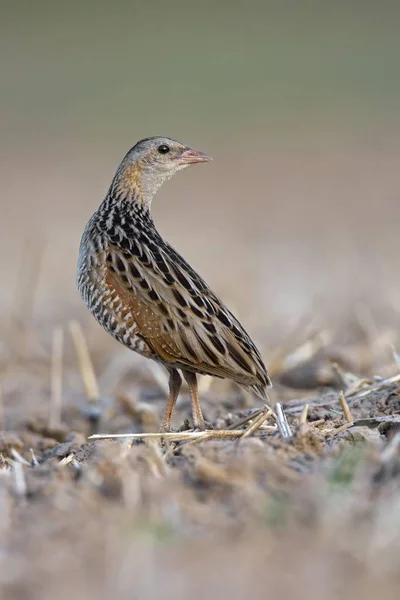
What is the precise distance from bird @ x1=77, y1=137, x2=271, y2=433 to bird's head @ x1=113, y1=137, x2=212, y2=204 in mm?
599

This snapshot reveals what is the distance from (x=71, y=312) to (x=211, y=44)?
30091 millimetres

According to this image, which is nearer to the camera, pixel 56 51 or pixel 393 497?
pixel 393 497

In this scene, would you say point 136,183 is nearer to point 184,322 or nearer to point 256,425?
point 184,322

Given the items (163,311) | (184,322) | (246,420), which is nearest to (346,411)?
(246,420)

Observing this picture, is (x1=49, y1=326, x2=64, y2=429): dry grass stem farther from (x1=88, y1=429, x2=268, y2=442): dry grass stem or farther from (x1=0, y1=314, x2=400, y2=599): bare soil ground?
(x1=88, y1=429, x2=268, y2=442): dry grass stem

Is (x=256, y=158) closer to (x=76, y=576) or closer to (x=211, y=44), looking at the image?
(x=211, y=44)

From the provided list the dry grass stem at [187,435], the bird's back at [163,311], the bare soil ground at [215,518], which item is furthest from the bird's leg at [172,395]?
the dry grass stem at [187,435]

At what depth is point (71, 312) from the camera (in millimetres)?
10797

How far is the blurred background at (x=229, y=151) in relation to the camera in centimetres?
1249

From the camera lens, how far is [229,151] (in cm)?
2464

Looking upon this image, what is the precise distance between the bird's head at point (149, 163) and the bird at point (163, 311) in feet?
1.97

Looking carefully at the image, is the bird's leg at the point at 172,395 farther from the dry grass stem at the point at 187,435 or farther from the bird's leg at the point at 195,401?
the dry grass stem at the point at 187,435

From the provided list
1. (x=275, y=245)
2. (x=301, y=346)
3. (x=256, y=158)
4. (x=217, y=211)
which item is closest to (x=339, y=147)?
(x=256, y=158)

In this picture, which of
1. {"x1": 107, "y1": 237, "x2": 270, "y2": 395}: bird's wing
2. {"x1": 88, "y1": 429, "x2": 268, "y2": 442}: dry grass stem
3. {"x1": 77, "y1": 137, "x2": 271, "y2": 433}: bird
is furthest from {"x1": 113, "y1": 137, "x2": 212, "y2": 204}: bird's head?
{"x1": 88, "y1": 429, "x2": 268, "y2": 442}: dry grass stem
